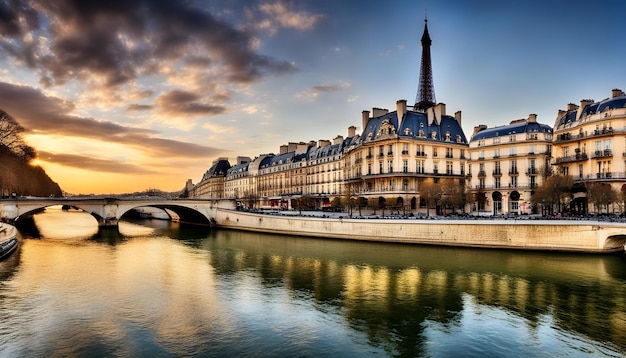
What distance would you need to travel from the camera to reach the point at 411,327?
1658 cm

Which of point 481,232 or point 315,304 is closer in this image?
point 315,304

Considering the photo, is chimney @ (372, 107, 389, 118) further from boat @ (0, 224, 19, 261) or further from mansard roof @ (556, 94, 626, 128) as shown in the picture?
boat @ (0, 224, 19, 261)

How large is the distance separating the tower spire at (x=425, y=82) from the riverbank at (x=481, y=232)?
35.7 m

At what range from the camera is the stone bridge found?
5012 centimetres

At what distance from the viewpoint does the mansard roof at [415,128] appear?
184ft

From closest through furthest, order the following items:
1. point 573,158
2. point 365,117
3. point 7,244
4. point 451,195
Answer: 1. point 7,244
2. point 573,158
3. point 451,195
4. point 365,117

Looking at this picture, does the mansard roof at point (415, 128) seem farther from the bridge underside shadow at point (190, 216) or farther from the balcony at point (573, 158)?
the bridge underside shadow at point (190, 216)

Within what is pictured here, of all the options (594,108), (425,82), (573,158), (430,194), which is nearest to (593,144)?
(573,158)

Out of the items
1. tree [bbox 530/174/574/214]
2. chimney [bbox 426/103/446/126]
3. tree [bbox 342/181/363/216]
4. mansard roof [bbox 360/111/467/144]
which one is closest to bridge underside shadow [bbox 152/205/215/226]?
tree [bbox 342/181/363/216]

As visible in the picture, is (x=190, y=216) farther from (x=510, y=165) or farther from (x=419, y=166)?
(x=510, y=165)

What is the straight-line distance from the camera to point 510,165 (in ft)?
179

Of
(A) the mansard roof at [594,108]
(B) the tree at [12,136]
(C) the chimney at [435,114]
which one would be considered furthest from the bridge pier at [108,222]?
(A) the mansard roof at [594,108]

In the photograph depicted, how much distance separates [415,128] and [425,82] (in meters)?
18.7

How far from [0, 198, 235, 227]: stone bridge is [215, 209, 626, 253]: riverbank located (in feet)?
66.7
